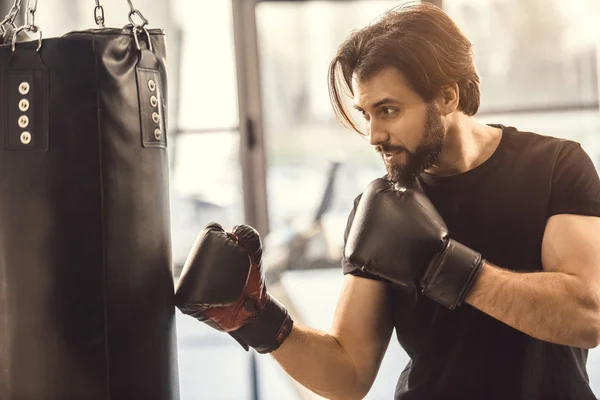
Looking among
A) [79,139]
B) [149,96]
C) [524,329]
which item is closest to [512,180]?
[524,329]

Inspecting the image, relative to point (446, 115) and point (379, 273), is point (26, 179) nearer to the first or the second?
point (379, 273)

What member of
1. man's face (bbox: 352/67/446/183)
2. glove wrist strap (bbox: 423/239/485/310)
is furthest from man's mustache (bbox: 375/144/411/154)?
glove wrist strap (bbox: 423/239/485/310)

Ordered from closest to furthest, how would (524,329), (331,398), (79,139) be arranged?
(79,139) → (524,329) → (331,398)

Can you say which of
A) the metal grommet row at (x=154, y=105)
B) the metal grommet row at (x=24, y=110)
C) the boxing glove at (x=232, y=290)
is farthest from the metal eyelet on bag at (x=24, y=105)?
the boxing glove at (x=232, y=290)

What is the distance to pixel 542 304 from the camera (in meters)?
1.49

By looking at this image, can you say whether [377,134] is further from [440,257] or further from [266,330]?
[266,330]

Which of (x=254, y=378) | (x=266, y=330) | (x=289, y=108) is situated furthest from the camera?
(x=289, y=108)

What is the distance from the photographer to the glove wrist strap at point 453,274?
1508 mm

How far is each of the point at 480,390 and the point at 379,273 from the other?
0.38 metres

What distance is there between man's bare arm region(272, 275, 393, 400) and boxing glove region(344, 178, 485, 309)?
0.22 m

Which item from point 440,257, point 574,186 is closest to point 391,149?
point 440,257

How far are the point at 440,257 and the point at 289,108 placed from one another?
191 cm

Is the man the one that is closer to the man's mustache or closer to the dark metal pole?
the man's mustache

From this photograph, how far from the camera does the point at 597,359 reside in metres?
3.17
